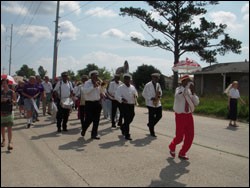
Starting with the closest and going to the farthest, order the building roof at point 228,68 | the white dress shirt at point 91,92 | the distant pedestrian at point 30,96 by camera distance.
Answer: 1. the white dress shirt at point 91,92
2. the distant pedestrian at point 30,96
3. the building roof at point 228,68

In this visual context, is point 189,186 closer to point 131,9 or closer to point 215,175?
point 215,175

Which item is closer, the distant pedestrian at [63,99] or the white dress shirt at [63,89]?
the distant pedestrian at [63,99]

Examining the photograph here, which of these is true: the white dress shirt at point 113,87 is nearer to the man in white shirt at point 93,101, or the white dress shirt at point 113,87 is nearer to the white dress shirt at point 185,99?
the man in white shirt at point 93,101

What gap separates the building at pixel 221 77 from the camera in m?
35.6

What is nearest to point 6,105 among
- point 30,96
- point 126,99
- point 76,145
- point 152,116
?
point 76,145

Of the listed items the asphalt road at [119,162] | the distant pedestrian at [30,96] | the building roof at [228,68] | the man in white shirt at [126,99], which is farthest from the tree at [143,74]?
the man in white shirt at [126,99]

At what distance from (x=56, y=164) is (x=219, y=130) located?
6.90 meters

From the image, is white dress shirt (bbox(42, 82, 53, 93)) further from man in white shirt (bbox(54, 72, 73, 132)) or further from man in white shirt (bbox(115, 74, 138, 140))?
man in white shirt (bbox(115, 74, 138, 140))

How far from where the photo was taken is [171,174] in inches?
245

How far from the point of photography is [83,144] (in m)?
8.94

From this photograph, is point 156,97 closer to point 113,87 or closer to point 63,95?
point 113,87

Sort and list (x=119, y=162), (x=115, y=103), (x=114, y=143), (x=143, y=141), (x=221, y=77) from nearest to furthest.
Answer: (x=119, y=162) → (x=114, y=143) → (x=143, y=141) → (x=115, y=103) → (x=221, y=77)

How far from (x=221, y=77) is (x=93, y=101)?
3122cm

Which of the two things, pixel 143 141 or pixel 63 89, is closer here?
pixel 143 141
